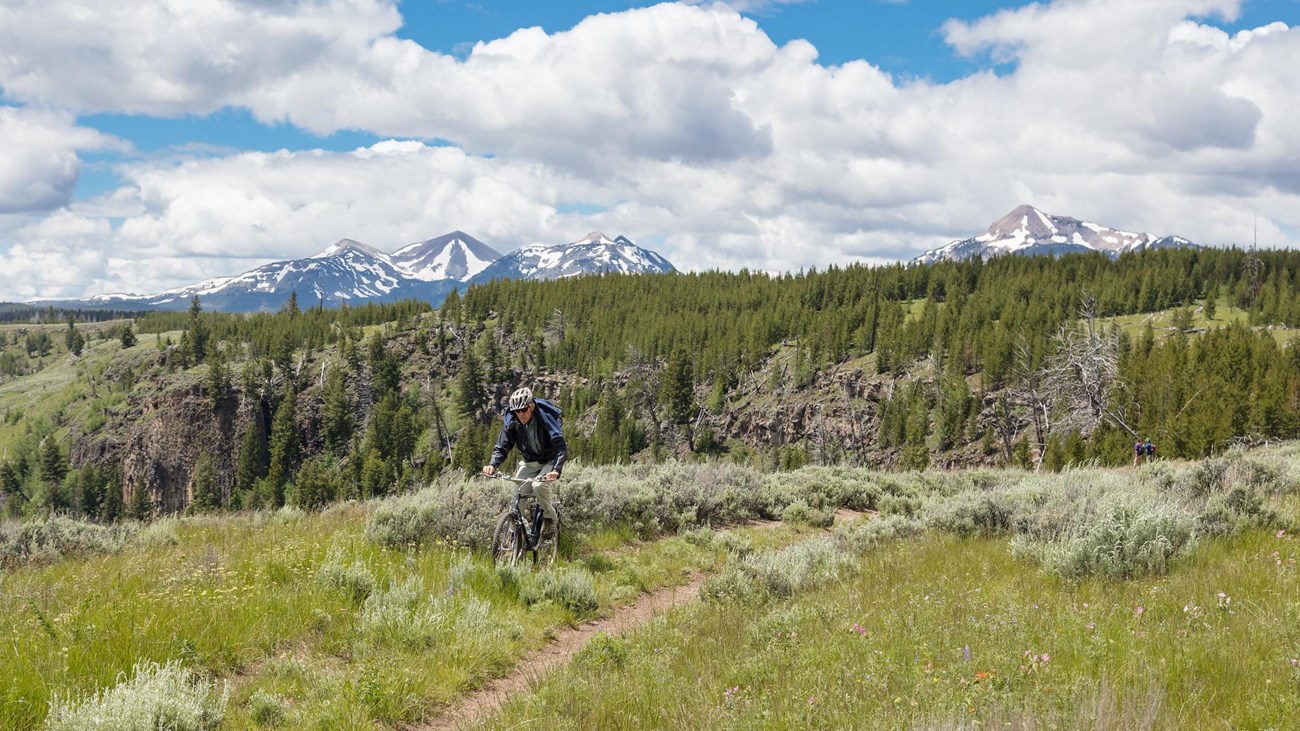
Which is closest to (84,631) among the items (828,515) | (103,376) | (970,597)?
(970,597)

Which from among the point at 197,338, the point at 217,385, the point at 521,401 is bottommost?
the point at 217,385

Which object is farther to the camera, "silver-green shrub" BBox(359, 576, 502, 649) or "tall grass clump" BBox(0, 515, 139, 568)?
"tall grass clump" BBox(0, 515, 139, 568)

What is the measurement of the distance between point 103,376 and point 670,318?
167199 millimetres

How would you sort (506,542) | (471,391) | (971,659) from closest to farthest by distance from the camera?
(971,659) < (506,542) < (471,391)

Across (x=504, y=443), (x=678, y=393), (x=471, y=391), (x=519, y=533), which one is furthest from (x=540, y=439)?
(x=471, y=391)

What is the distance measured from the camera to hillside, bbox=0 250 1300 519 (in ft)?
352

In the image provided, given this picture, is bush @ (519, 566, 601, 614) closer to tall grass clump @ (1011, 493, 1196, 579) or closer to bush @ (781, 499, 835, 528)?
tall grass clump @ (1011, 493, 1196, 579)

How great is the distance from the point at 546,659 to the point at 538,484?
109 inches

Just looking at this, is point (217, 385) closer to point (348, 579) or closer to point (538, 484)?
point (538, 484)

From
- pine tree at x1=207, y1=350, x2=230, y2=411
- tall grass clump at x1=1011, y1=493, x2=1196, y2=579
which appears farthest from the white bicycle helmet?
pine tree at x1=207, y1=350, x2=230, y2=411

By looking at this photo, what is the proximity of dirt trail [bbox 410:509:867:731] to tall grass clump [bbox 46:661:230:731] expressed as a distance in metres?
1.48

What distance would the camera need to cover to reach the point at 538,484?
9.20 meters

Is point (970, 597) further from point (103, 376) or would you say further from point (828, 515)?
point (103, 376)

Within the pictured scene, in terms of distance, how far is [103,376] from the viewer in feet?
638
